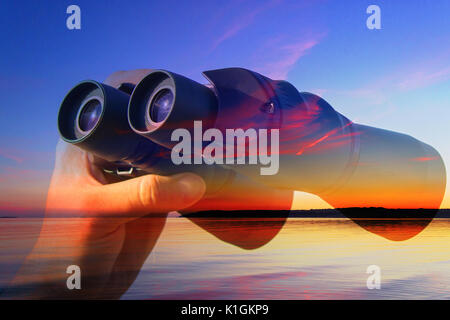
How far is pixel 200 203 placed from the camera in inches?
99.7

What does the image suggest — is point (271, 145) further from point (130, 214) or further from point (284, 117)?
point (130, 214)

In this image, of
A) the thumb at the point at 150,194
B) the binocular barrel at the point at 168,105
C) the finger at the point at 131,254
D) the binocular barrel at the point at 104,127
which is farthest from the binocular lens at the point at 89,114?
the finger at the point at 131,254

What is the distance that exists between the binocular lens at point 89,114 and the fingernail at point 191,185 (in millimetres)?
581

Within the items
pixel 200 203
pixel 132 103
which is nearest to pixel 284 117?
pixel 132 103

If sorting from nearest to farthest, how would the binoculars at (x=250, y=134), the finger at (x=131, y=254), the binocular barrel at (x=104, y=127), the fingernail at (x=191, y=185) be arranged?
1. the binoculars at (x=250, y=134)
2. the binocular barrel at (x=104, y=127)
3. the fingernail at (x=191, y=185)
4. the finger at (x=131, y=254)

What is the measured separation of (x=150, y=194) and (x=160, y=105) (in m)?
0.85

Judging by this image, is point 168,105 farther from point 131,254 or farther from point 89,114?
point 131,254

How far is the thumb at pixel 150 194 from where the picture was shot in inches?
91.4

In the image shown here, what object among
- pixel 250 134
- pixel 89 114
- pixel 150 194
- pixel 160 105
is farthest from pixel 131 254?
pixel 250 134

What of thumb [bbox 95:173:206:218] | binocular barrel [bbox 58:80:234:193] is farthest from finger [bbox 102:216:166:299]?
binocular barrel [bbox 58:80:234:193]

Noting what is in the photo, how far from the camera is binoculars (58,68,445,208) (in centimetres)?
147

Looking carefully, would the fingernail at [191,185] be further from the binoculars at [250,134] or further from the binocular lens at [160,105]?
the binocular lens at [160,105]

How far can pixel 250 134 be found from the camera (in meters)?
1.44

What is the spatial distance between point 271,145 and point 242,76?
27 cm
